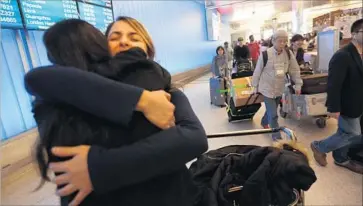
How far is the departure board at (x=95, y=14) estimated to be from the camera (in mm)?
3977

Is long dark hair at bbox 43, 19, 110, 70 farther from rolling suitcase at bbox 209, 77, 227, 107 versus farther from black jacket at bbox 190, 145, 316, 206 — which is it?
rolling suitcase at bbox 209, 77, 227, 107

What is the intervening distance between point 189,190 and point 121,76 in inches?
15.4

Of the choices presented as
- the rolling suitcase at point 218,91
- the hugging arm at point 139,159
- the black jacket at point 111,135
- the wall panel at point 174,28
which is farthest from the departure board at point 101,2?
the hugging arm at point 139,159

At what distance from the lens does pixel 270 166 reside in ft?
3.62

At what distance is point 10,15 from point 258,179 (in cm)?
324

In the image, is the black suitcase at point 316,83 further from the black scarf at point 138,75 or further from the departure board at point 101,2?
the departure board at point 101,2

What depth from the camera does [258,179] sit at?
3.44ft

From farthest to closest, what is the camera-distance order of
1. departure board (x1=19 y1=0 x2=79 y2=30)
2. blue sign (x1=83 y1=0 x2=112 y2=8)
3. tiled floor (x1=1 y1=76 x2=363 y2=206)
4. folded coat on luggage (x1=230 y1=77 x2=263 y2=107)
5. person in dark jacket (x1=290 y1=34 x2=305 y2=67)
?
1. person in dark jacket (x1=290 y1=34 x2=305 y2=67)
2. blue sign (x1=83 y1=0 x2=112 y2=8)
3. folded coat on luggage (x1=230 y1=77 x2=263 y2=107)
4. departure board (x1=19 y1=0 x2=79 y2=30)
5. tiled floor (x1=1 y1=76 x2=363 y2=206)

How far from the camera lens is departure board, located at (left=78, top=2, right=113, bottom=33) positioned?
157 inches

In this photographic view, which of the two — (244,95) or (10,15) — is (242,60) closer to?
(244,95)

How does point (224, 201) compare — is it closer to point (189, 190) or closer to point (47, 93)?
point (189, 190)

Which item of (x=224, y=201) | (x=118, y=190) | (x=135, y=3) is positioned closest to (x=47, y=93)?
(x=118, y=190)

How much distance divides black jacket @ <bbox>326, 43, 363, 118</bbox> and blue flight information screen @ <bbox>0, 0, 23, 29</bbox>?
11.4 ft

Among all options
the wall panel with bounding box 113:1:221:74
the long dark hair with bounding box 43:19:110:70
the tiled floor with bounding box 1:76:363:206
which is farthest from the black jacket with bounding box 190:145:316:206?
the wall panel with bounding box 113:1:221:74
